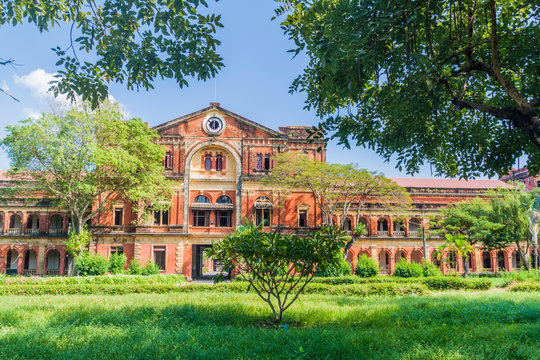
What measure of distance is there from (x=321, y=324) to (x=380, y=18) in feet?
21.0

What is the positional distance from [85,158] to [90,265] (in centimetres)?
688

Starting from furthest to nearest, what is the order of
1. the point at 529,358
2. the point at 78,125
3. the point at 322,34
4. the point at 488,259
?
1. the point at 488,259
2. the point at 78,125
3. the point at 322,34
4. the point at 529,358

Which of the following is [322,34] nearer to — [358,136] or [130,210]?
[358,136]

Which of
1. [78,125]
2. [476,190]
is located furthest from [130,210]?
[476,190]

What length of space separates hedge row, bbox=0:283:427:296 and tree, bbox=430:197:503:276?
48.2ft

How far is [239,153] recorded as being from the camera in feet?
98.8

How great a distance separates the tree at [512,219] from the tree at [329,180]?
716cm

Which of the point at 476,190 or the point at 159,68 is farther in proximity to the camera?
the point at 476,190

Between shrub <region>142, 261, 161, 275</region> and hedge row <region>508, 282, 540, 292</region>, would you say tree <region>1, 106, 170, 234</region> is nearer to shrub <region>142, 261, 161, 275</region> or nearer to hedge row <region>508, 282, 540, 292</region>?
shrub <region>142, 261, 161, 275</region>

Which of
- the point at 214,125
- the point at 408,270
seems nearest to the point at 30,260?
the point at 214,125

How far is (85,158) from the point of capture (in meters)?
23.6

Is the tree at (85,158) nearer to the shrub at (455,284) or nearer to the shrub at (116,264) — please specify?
the shrub at (116,264)

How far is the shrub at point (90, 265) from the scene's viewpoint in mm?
24486

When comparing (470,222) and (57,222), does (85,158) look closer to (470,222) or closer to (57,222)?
(57,222)
